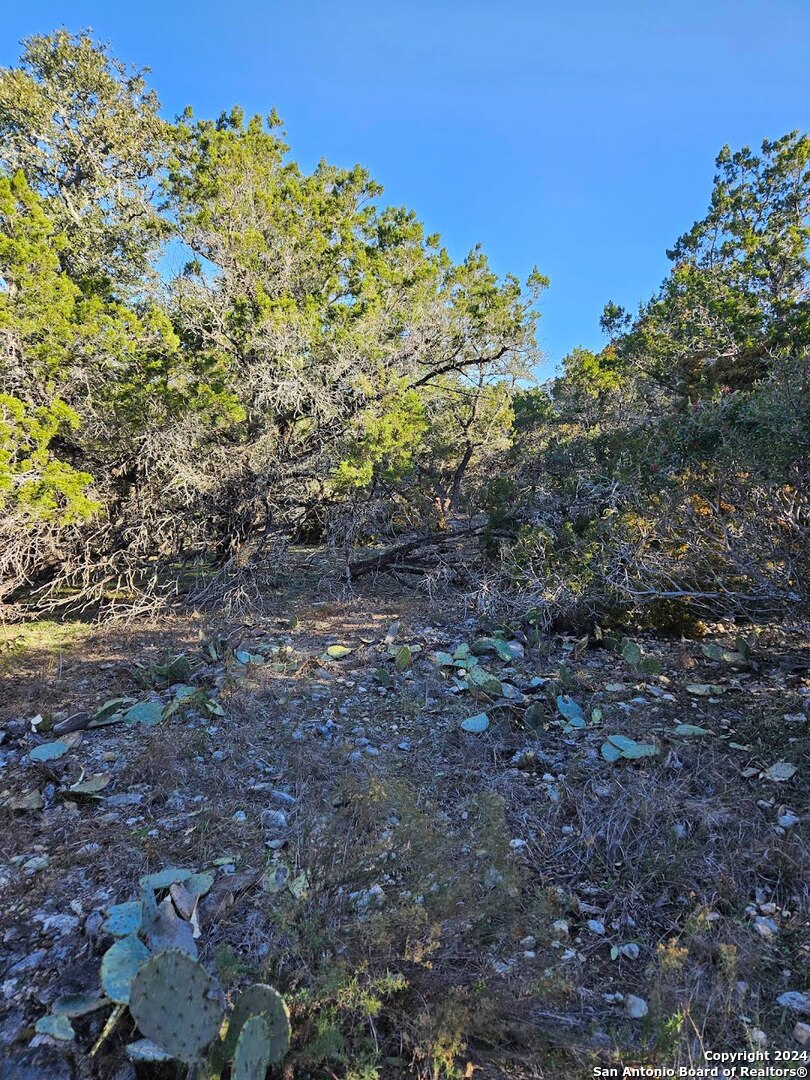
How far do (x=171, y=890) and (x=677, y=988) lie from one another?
1.91m

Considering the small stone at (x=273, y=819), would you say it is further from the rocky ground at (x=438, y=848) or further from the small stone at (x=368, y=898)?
the small stone at (x=368, y=898)

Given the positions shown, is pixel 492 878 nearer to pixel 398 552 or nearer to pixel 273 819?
pixel 273 819

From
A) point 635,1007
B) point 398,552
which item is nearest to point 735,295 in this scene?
point 398,552

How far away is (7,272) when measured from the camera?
4.87 m

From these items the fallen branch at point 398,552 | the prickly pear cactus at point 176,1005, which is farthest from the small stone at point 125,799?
the fallen branch at point 398,552

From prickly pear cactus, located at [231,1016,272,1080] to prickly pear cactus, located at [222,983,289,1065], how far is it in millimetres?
22

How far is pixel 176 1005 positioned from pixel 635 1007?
1.46m

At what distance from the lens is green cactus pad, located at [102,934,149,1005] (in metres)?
1.65

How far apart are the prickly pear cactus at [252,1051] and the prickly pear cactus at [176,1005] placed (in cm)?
11

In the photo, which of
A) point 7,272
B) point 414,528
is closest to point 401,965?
point 7,272

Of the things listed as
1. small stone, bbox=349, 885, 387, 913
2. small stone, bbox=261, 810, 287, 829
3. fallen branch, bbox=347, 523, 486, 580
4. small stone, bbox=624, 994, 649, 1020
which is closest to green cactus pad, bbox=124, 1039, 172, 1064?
small stone, bbox=349, 885, 387, 913

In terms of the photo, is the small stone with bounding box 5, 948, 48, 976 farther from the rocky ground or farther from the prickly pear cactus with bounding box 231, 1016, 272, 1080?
the prickly pear cactus with bounding box 231, 1016, 272, 1080

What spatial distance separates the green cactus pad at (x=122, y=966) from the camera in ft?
5.40

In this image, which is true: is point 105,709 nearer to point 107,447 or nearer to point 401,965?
point 401,965
